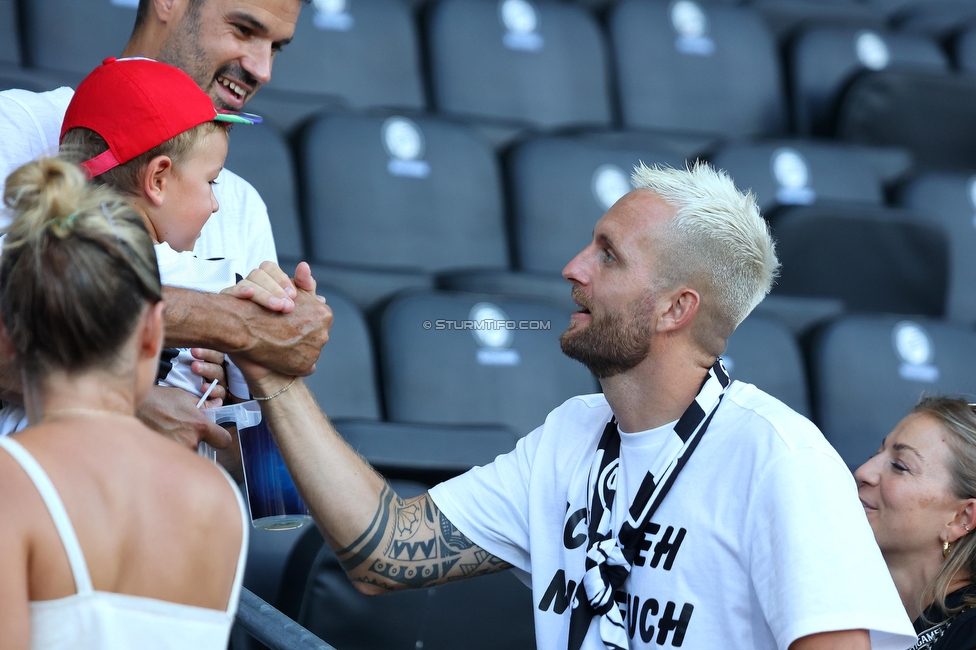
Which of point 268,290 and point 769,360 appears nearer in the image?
point 268,290

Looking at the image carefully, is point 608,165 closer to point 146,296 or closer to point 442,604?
point 442,604

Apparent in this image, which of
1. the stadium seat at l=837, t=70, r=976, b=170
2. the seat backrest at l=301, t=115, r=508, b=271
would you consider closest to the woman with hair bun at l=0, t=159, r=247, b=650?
the seat backrest at l=301, t=115, r=508, b=271

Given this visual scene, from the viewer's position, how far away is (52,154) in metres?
1.76

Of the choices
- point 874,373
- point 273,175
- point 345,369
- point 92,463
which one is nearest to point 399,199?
point 273,175

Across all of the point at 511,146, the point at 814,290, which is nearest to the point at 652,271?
the point at 511,146

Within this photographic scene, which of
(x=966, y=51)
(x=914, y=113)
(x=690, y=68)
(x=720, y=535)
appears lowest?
(x=720, y=535)

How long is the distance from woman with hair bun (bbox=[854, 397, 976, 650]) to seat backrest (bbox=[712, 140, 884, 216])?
59.2 inches

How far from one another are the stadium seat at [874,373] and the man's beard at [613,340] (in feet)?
4.75

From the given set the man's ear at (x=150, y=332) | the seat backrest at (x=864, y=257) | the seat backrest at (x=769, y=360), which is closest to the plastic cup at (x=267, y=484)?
the man's ear at (x=150, y=332)

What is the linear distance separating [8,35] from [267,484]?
207 cm

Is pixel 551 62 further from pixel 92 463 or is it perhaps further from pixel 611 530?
pixel 92 463

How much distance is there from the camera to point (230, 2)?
82.7 inches

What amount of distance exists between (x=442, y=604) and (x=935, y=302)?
2363 millimetres

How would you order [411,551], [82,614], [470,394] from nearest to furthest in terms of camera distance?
[82,614]
[411,551]
[470,394]
